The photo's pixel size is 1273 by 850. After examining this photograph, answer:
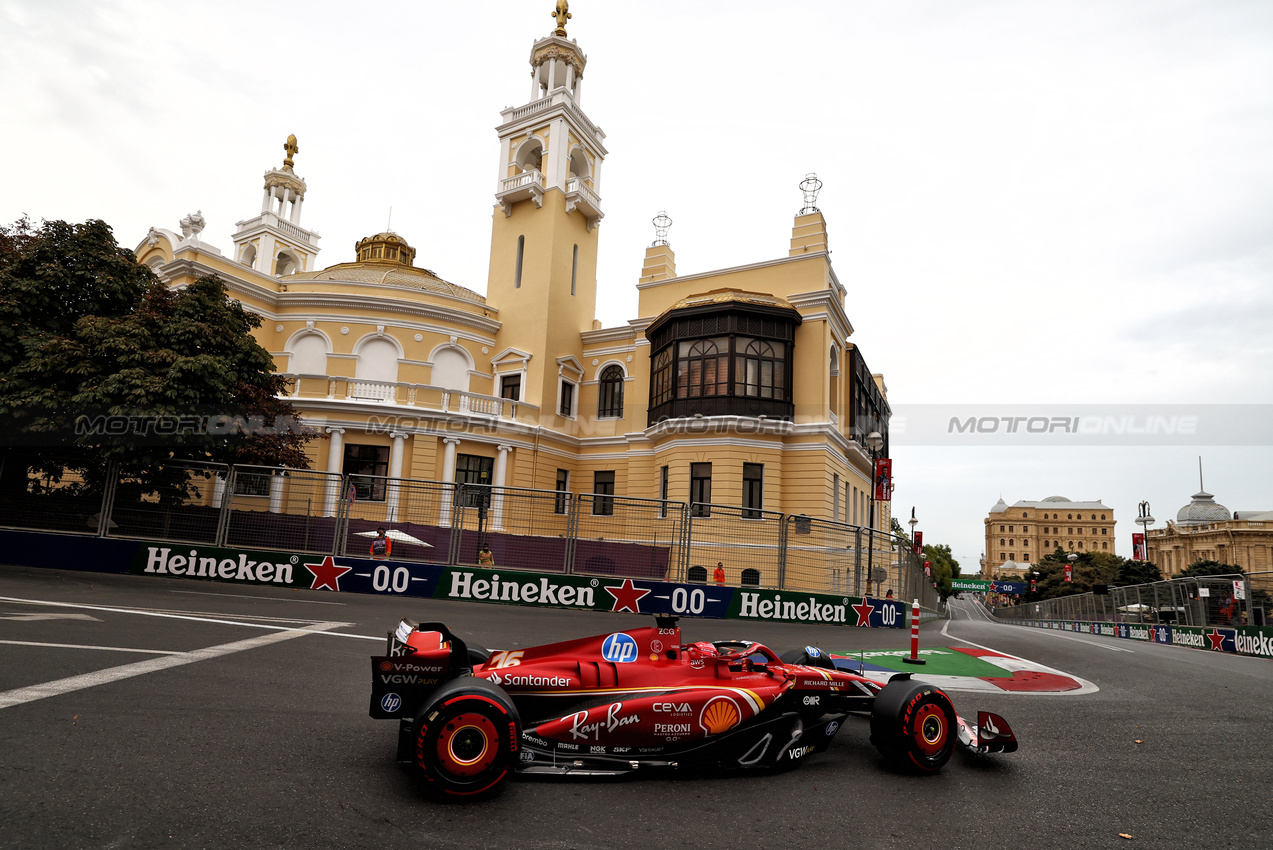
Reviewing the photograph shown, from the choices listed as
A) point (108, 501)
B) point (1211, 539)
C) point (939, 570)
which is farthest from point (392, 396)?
point (1211, 539)

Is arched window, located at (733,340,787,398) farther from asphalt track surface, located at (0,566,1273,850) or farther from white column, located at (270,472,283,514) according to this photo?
asphalt track surface, located at (0,566,1273,850)

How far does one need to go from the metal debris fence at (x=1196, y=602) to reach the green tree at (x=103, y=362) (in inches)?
996

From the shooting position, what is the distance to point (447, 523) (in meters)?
14.5

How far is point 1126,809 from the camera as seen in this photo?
14.5 ft

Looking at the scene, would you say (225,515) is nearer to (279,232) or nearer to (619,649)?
(619,649)

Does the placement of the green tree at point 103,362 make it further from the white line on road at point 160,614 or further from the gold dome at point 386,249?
the gold dome at point 386,249

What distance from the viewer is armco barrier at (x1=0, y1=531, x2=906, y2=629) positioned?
556 inches

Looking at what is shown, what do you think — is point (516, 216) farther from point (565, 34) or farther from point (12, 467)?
point (12, 467)

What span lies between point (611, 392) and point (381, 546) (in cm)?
2201

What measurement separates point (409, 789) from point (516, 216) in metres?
36.1

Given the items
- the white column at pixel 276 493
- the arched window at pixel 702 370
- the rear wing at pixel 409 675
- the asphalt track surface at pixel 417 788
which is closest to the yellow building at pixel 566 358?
the arched window at pixel 702 370

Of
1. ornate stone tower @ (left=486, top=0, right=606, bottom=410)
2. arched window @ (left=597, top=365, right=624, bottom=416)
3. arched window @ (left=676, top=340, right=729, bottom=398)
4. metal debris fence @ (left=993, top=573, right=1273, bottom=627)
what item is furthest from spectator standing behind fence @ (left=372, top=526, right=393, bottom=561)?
arched window @ (left=597, top=365, right=624, bottom=416)

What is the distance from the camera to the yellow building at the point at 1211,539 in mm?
91644

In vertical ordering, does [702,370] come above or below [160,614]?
above
